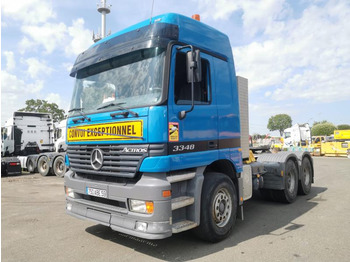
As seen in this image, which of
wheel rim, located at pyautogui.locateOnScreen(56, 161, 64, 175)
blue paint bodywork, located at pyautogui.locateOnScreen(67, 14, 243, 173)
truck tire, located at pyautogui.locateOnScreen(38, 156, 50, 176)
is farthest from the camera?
truck tire, located at pyautogui.locateOnScreen(38, 156, 50, 176)

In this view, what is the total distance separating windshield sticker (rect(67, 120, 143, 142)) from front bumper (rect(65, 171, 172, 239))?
58cm

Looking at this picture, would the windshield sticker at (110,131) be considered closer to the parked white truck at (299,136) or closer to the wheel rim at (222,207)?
the wheel rim at (222,207)

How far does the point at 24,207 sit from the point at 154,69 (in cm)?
538

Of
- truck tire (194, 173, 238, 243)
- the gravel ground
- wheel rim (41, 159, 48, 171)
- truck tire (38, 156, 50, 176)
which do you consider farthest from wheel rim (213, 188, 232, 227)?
wheel rim (41, 159, 48, 171)

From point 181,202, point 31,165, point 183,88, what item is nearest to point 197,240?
point 181,202

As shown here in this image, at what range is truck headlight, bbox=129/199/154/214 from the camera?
11.2 ft

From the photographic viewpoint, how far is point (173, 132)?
11.9 ft

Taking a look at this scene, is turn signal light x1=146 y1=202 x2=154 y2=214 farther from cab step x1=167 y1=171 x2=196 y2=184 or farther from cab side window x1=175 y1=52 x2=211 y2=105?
cab side window x1=175 y1=52 x2=211 y2=105

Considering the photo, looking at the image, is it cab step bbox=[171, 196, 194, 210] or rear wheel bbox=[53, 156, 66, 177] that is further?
rear wheel bbox=[53, 156, 66, 177]

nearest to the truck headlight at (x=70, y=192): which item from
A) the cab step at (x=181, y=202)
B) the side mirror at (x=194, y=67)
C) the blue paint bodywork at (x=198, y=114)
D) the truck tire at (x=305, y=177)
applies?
the blue paint bodywork at (x=198, y=114)

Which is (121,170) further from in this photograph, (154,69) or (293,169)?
(293,169)

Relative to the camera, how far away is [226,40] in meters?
4.95

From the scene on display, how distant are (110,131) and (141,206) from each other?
1.13 m

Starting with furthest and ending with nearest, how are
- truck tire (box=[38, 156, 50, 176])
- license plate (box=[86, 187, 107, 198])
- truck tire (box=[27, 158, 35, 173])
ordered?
truck tire (box=[27, 158, 35, 173]) → truck tire (box=[38, 156, 50, 176]) → license plate (box=[86, 187, 107, 198])
